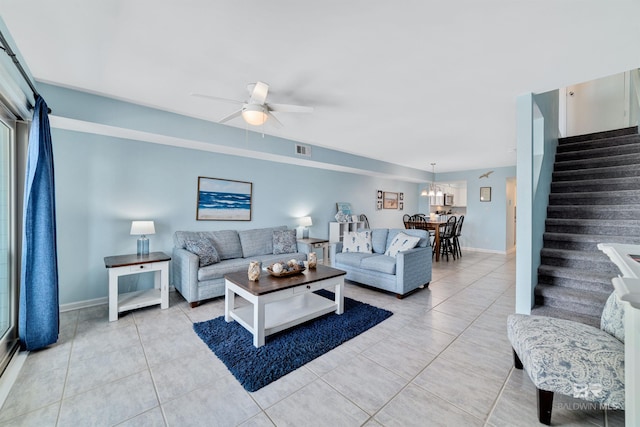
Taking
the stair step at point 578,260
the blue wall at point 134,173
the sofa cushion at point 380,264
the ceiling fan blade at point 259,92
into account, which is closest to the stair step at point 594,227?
the stair step at point 578,260

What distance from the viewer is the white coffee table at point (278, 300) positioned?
2.33 m

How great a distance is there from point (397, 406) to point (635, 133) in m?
5.21

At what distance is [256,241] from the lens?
4.29m

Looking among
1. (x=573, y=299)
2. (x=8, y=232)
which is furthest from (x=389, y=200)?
(x=8, y=232)

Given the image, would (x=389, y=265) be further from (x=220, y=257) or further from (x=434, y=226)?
(x=434, y=226)

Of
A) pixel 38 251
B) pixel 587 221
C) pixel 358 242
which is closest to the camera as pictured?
pixel 38 251

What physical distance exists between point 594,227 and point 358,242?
9.71ft

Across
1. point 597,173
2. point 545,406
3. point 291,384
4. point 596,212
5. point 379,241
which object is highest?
point 597,173

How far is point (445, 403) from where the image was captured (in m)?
1.64

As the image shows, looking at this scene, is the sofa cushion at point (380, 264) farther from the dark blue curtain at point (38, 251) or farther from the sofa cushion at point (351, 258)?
the dark blue curtain at point (38, 251)

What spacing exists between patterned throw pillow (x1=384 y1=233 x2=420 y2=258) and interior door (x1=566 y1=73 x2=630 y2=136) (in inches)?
171

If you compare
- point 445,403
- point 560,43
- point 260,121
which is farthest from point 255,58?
point 445,403

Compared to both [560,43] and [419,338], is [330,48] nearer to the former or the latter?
[560,43]

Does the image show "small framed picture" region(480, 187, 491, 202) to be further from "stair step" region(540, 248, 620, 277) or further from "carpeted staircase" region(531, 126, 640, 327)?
"stair step" region(540, 248, 620, 277)
